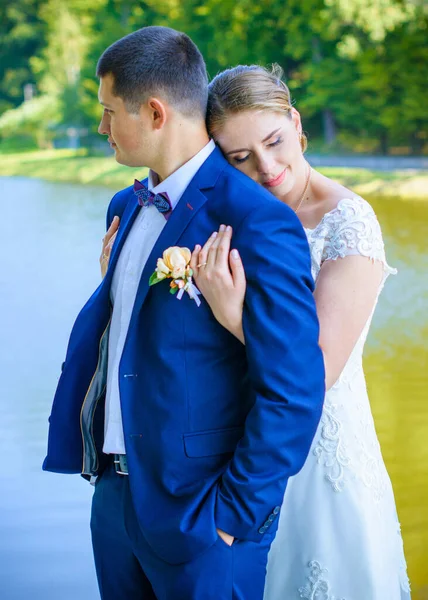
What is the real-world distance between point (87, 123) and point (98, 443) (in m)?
16.7

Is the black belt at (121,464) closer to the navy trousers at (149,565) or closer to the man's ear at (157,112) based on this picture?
the navy trousers at (149,565)

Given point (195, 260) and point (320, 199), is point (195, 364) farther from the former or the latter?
point (320, 199)

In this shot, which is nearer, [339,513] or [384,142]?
[339,513]

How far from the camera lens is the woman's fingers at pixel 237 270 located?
1554mm

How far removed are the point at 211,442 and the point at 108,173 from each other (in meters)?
15.4

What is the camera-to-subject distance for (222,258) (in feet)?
5.09

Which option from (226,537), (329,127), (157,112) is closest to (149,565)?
(226,537)

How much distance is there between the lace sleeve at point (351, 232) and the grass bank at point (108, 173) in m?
13.2

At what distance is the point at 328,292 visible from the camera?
1796mm

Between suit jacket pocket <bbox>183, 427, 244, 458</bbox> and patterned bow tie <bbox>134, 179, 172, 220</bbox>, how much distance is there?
39 centimetres

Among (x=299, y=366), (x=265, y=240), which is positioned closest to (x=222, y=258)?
(x=265, y=240)

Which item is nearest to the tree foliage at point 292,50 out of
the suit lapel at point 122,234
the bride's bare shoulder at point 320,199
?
the bride's bare shoulder at point 320,199

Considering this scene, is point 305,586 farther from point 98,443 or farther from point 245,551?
point 98,443

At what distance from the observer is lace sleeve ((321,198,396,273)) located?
1.87 metres
